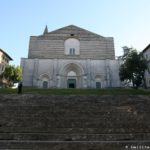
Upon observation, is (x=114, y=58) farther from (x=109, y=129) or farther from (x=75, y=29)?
(x=109, y=129)

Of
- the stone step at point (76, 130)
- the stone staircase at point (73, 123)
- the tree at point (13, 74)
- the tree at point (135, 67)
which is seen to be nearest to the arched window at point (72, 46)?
the tree at point (13, 74)

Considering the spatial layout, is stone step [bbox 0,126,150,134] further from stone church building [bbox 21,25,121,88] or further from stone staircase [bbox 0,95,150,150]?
stone church building [bbox 21,25,121,88]

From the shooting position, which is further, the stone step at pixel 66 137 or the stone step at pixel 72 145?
the stone step at pixel 66 137

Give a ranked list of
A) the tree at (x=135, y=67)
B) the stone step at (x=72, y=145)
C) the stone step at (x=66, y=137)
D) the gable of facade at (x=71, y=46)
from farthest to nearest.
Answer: the gable of facade at (x=71, y=46) → the tree at (x=135, y=67) → the stone step at (x=66, y=137) → the stone step at (x=72, y=145)

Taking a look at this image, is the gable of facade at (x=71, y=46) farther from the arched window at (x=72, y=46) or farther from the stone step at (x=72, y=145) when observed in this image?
the stone step at (x=72, y=145)

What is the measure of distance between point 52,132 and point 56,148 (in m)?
2.00

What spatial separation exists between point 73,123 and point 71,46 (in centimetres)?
2424

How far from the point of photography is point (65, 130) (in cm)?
923

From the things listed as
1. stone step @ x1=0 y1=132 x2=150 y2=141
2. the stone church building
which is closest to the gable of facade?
the stone church building

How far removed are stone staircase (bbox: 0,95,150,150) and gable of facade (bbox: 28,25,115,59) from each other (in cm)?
1754

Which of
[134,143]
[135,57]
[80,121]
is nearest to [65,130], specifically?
[80,121]

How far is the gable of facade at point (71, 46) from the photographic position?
105ft

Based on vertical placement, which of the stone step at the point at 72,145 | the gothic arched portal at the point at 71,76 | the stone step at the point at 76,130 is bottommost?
the stone step at the point at 72,145

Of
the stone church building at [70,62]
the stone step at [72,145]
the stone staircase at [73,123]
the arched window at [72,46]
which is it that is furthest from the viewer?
the arched window at [72,46]
